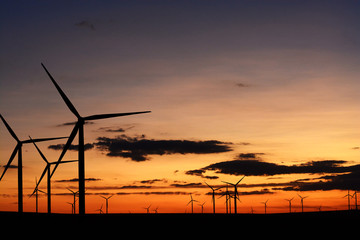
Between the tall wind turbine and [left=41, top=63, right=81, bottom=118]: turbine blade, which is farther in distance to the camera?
[left=41, top=63, right=81, bottom=118]: turbine blade

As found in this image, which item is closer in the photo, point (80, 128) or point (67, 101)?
point (80, 128)

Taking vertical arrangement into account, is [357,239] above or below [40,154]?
below

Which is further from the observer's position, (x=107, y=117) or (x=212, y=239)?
(x=212, y=239)

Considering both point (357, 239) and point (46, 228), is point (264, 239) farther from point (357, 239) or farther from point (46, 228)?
point (46, 228)

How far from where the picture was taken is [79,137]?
74188 millimetres

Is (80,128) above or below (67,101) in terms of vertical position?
below

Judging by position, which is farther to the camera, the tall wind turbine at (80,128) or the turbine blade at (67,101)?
the turbine blade at (67,101)

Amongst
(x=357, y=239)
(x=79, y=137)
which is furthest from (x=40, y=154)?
(x=357, y=239)

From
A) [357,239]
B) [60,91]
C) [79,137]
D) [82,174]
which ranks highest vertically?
[60,91]

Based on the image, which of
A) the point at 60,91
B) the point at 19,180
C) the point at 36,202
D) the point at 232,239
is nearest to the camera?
the point at 60,91

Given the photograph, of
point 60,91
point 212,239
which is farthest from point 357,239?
point 60,91

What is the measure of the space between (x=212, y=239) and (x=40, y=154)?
168 feet

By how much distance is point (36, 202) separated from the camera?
16812 cm

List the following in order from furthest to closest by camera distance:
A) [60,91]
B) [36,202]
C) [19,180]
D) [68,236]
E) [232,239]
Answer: [36,202], [19,180], [232,239], [68,236], [60,91]
